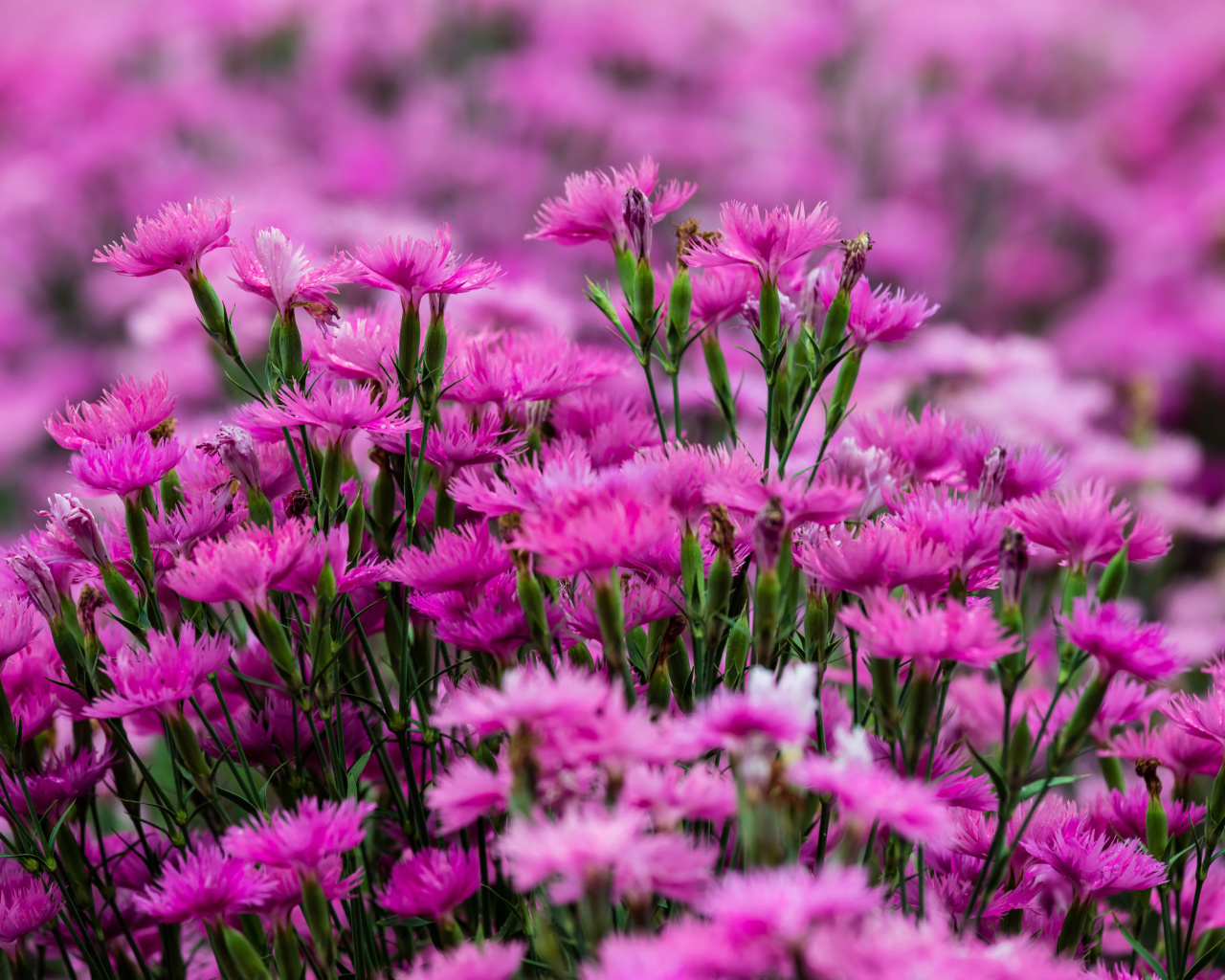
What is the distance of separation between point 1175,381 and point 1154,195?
0.65m

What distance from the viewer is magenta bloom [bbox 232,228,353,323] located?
0.79 meters

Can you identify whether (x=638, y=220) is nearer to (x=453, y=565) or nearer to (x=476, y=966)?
(x=453, y=565)

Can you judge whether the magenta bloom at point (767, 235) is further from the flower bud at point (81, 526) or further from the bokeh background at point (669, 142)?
the bokeh background at point (669, 142)

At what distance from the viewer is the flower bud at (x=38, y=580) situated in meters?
0.76

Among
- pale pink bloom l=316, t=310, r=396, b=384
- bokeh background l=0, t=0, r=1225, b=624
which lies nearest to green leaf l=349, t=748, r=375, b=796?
pale pink bloom l=316, t=310, r=396, b=384

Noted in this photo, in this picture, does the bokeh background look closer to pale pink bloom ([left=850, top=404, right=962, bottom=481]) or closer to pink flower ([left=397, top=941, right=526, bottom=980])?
pale pink bloom ([left=850, top=404, right=962, bottom=481])

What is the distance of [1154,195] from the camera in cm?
335

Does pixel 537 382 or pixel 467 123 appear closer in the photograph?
pixel 537 382

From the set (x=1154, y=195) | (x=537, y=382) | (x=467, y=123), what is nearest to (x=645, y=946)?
(x=537, y=382)

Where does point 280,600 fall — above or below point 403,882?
above

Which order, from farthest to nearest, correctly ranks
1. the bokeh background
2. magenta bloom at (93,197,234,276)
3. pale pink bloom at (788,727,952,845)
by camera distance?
1. the bokeh background
2. magenta bloom at (93,197,234,276)
3. pale pink bloom at (788,727,952,845)

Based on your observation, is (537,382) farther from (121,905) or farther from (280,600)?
(121,905)

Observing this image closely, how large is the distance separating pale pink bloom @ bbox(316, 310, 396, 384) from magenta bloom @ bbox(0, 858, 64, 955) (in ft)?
1.42

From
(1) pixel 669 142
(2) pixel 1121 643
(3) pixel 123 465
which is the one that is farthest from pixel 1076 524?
(1) pixel 669 142
